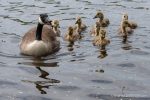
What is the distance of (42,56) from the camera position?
14789mm

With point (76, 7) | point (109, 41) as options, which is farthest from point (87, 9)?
point (109, 41)

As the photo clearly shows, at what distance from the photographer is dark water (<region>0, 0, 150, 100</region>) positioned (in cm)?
1150

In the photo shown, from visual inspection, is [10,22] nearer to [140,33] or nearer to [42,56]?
[42,56]

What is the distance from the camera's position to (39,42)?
49.3ft

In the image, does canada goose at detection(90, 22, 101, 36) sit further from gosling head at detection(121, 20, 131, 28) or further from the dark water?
gosling head at detection(121, 20, 131, 28)

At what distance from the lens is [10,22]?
1797 cm

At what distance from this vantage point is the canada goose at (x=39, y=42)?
14.8 m

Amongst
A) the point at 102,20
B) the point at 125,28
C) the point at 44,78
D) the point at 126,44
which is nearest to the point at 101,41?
the point at 126,44

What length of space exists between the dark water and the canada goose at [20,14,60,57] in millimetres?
281

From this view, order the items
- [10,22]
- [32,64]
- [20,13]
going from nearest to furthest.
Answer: [32,64]
[10,22]
[20,13]

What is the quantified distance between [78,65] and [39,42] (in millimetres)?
2055

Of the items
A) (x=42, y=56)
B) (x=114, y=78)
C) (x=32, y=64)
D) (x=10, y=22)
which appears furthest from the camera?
(x=10, y=22)

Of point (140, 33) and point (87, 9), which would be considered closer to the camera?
point (140, 33)

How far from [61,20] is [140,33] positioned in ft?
11.3
